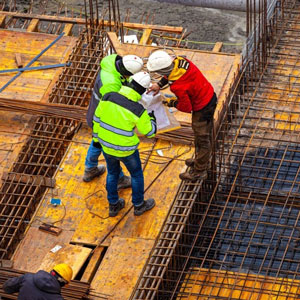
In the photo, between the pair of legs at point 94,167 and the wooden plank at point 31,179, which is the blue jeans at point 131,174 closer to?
the pair of legs at point 94,167

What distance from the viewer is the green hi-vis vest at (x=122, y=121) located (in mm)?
11031

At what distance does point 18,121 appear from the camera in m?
14.1

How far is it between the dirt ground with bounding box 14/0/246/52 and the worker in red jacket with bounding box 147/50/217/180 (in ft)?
35.9

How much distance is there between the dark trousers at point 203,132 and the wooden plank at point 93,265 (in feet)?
6.03

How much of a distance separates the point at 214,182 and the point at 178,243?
1.51 metres

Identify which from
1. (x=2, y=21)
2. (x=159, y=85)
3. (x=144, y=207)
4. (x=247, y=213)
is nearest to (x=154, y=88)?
(x=159, y=85)

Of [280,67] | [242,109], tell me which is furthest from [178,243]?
[280,67]

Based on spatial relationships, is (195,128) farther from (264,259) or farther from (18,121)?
(18,121)

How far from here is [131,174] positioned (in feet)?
38.3

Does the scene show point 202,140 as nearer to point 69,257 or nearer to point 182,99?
point 182,99

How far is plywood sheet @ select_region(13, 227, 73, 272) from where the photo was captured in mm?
11656

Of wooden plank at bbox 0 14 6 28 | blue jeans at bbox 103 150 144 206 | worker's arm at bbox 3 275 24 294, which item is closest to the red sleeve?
blue jeans at bbox 103 150 144 206

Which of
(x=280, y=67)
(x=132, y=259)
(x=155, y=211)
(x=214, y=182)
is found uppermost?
(x=280, y=67)

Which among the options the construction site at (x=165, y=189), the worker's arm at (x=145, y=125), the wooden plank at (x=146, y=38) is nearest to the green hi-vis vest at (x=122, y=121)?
the worker's arm at (x=145, y=125)
